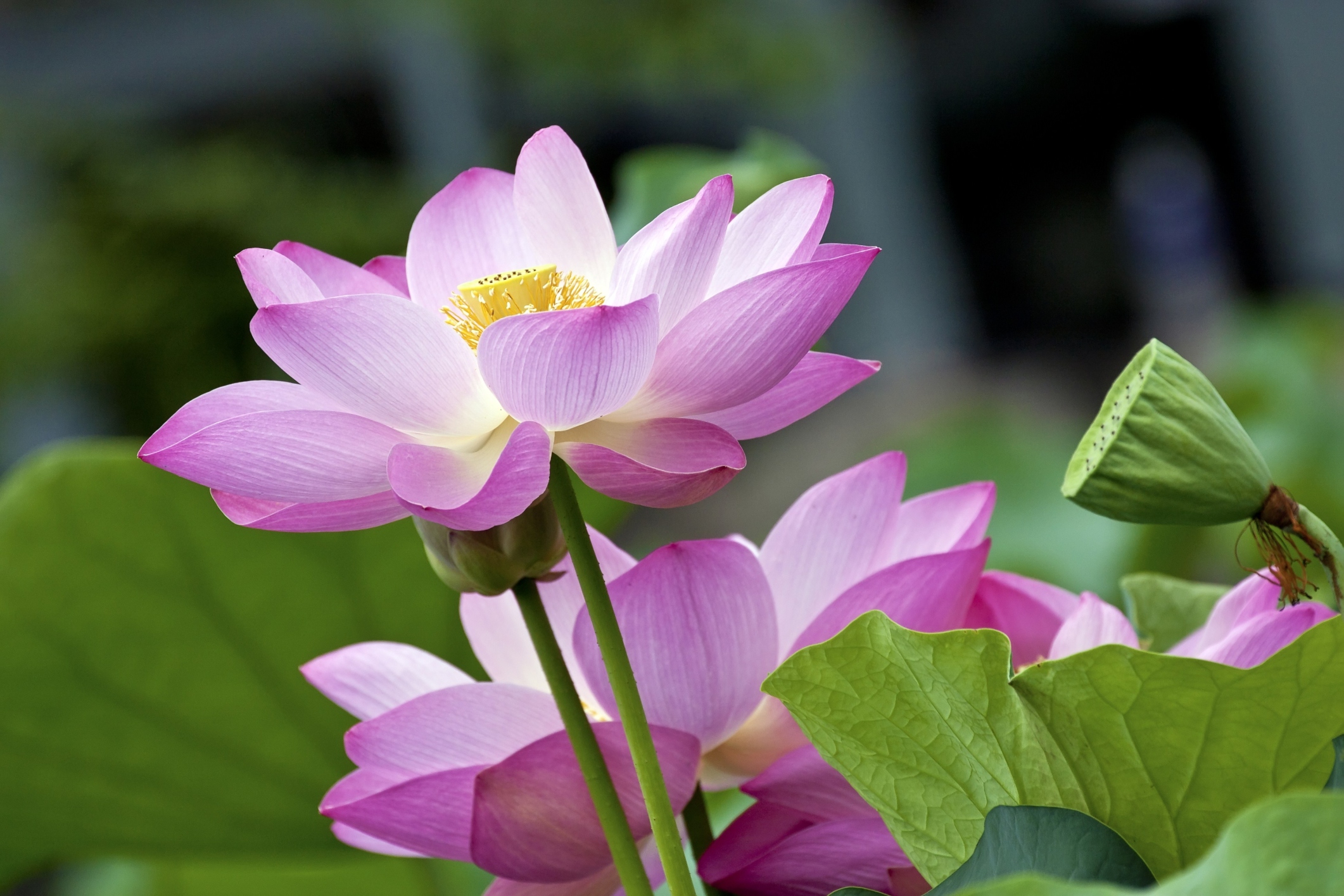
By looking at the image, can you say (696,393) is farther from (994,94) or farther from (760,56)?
(994,94)

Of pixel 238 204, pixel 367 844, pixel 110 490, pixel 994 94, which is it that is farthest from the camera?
pixel 994 94

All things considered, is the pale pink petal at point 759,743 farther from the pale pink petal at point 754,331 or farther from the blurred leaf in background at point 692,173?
the blurred leaf in background at point 692,173

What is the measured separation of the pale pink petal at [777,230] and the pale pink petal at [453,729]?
79 millimetres

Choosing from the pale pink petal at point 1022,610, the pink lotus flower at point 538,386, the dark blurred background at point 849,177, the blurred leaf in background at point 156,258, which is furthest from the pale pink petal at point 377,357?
the blurred leaf in background at point 156,258

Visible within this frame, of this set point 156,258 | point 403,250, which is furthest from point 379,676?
point 156,258

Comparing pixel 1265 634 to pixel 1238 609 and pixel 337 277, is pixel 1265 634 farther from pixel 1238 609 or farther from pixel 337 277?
pixel 337 277

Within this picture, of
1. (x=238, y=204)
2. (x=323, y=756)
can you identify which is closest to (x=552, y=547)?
(x=323, y=756)

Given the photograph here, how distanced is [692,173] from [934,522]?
368 millimetres

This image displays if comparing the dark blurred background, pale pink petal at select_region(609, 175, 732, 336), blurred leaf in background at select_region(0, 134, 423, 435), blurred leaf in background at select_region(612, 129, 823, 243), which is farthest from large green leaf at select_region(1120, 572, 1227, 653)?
blurred leaf in background at select_region(0, 134, 423, 435)

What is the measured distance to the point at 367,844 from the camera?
0.24m

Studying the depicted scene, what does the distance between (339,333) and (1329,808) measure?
0.14m

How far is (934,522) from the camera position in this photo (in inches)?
9.4

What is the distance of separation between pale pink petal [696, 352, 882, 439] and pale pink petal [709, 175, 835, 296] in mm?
18

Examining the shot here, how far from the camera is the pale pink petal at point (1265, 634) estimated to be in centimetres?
20
